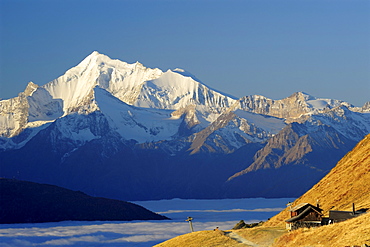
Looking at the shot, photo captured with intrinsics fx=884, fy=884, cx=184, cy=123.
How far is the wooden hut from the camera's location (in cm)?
12381

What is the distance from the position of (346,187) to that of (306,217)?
38928mm

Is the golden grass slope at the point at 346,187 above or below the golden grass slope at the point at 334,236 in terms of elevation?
above

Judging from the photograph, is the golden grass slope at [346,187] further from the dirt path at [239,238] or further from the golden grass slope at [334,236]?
the golden grass slope at [334,236]

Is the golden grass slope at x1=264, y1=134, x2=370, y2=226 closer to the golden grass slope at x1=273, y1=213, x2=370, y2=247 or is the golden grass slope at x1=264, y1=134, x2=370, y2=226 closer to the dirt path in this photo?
the dirt path

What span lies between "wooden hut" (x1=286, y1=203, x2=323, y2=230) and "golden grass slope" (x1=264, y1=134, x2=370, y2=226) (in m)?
14.7

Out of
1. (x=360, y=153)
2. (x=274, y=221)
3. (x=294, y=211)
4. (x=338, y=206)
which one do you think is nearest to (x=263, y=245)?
(x=294, y=211)

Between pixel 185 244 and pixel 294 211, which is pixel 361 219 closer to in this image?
pixel 294 211

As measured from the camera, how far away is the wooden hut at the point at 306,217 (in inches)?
4875

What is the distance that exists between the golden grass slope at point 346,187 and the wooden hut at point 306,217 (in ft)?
48.3

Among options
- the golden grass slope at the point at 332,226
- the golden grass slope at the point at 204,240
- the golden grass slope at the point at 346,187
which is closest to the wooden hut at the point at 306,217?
the golden grass slope at the point at 332,226

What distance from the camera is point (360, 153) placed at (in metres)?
178

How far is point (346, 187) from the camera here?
162 meters

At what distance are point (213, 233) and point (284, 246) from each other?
33340mm

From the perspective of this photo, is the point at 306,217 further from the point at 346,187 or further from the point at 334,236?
the point at 346,187
